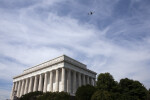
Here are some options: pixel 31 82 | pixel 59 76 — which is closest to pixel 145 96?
pixel 59 76

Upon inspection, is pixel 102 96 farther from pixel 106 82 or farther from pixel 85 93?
pixel 106 82

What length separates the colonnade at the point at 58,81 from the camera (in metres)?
54.7

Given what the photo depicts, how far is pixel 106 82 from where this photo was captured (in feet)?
137

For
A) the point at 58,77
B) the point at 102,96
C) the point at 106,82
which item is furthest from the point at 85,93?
the point at 58,77

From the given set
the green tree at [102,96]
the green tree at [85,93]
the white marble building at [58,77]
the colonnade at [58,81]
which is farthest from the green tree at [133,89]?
the white marble building at [58,77]

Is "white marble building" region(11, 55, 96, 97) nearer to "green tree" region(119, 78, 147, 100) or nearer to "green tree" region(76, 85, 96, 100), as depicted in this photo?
"green tree" region(76, 85, 96, 100)

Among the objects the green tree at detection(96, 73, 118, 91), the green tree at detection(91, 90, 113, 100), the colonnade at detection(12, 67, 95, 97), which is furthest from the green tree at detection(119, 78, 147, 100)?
the colonnade at detection(12, 67, 95, 97)

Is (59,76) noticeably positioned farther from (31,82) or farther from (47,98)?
(47,98)

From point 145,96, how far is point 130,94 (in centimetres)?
494

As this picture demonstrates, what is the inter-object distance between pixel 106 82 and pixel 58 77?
2145 cm

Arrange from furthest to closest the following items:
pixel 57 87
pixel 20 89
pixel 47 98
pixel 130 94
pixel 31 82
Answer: pixel 20 89
pixel 31 82
pixel 57 87
pixel 130 94
pixel 47 98

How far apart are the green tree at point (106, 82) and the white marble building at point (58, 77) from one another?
15342 millimetres

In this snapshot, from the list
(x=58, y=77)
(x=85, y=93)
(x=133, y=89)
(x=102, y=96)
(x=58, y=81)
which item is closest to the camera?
(x=102, y=96)

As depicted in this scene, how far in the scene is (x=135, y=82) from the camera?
44969mm
